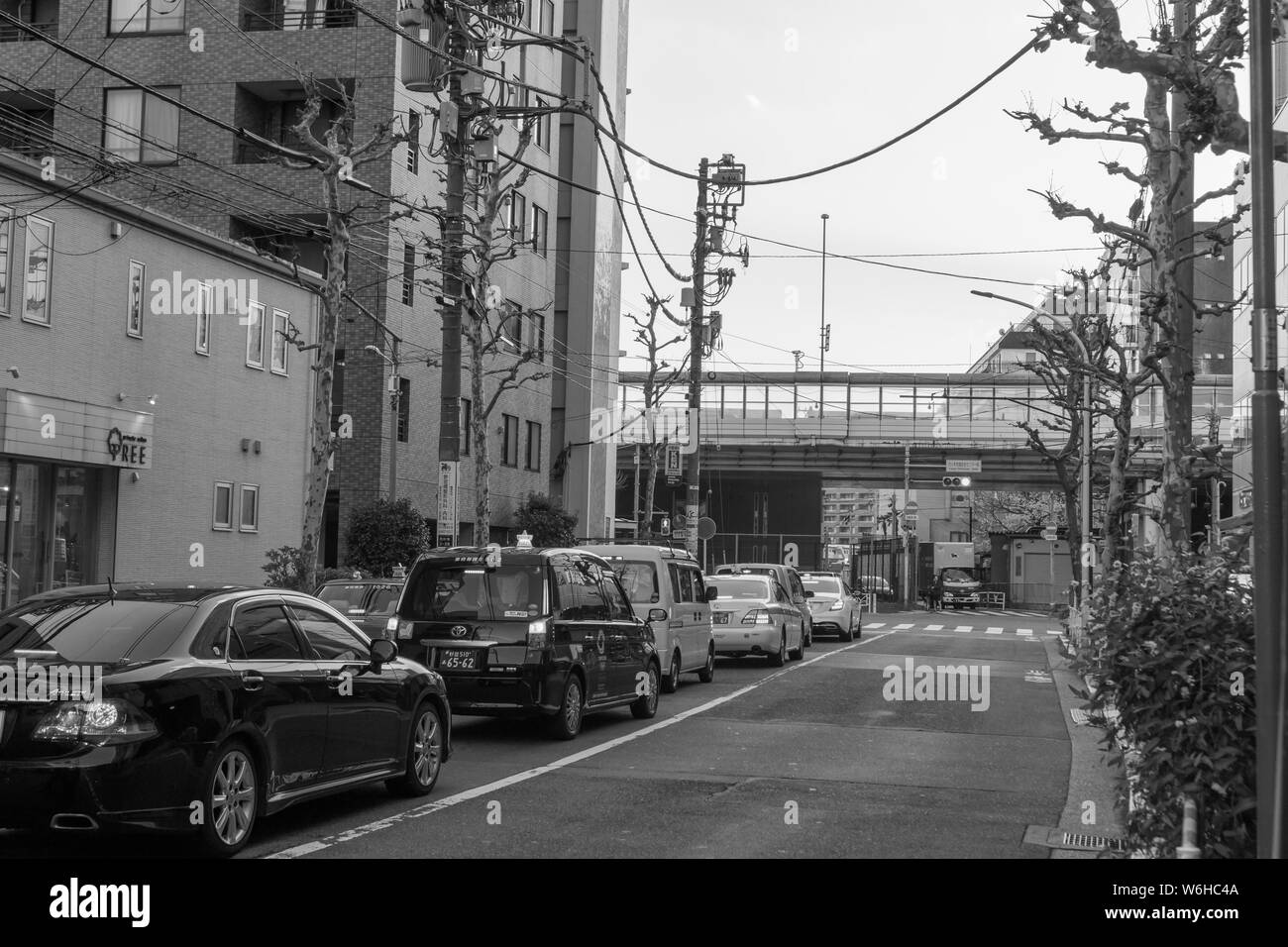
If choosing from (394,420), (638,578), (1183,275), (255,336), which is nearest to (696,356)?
(394,420)

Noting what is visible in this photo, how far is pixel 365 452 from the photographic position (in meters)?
35.7

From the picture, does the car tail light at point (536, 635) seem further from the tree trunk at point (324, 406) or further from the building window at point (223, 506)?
the building window at point (223, 506)

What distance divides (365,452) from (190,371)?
10.0 meters

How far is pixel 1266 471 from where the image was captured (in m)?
5.92

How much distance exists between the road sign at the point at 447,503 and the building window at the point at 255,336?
1217cm

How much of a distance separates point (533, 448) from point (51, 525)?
25.1m

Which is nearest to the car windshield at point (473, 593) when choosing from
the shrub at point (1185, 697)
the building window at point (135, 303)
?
the shrub at point (1185, 697)

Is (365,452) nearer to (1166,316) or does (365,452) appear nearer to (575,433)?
(575,433)

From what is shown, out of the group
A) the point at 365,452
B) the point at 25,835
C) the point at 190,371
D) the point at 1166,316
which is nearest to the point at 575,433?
the point at 365,452

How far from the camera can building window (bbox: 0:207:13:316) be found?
20703 mm

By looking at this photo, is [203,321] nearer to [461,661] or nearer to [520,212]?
[461,661]

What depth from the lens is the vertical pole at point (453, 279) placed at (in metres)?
17.3
